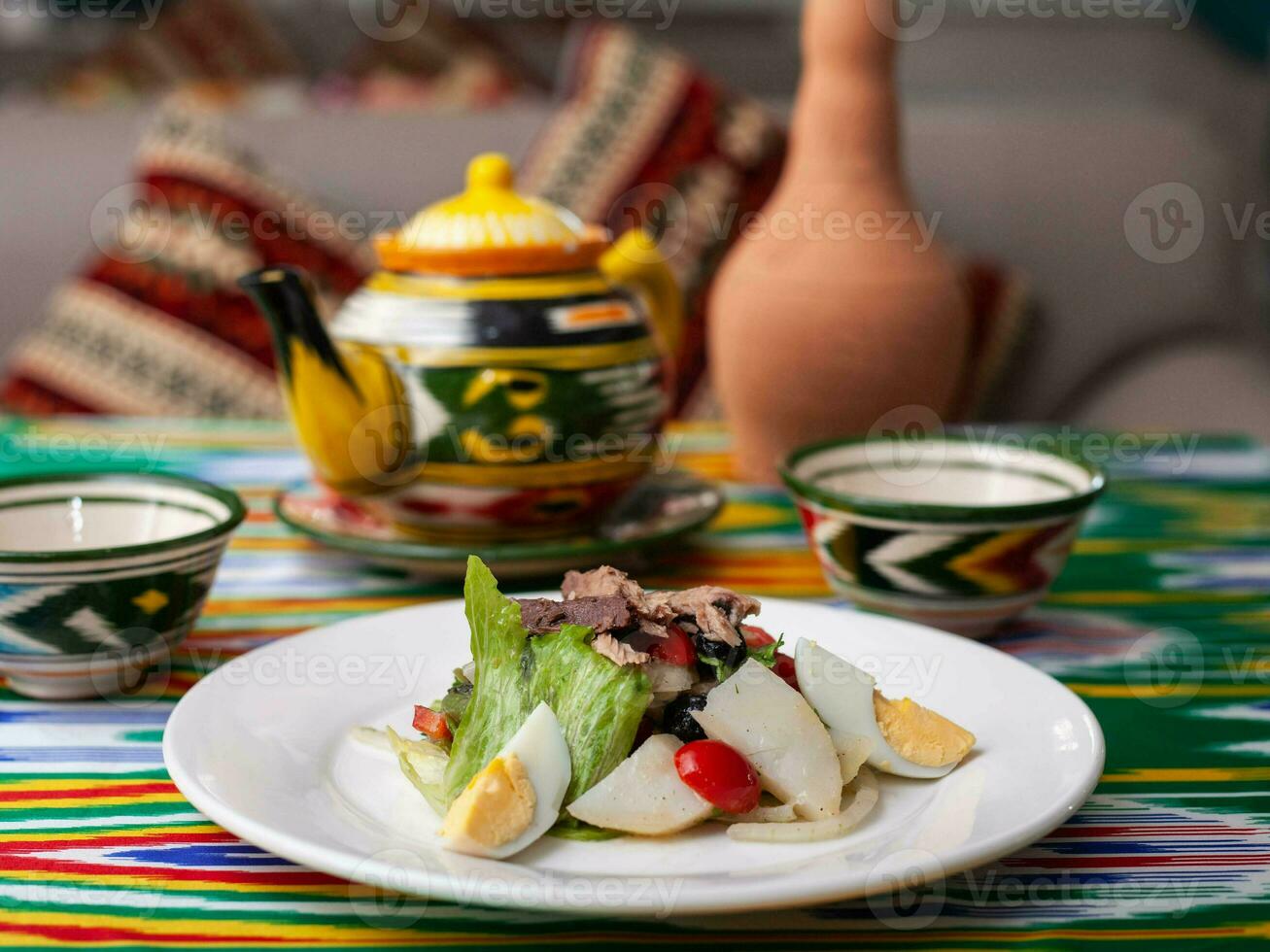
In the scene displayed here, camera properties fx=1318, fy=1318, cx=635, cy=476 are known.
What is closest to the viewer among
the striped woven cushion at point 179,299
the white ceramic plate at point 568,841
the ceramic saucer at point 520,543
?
the white ceramic plate at point 568,841

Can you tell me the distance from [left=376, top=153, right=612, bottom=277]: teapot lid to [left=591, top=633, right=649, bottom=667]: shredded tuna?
52cm

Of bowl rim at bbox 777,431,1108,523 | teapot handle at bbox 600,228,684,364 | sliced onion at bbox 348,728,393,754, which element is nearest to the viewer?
sliced onion at bbox 348,728,393,754

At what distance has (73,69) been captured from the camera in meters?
3.04

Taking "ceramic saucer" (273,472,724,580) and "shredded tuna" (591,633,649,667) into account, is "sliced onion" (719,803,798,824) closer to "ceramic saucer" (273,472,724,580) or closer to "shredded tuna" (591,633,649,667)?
"shredded tuna" (591,633,649,667)

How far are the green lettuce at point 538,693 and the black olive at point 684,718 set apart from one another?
0.08 ft

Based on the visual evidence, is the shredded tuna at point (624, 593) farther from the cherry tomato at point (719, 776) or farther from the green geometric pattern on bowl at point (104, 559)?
the green geometric pattern on bowl at point (104, 559)

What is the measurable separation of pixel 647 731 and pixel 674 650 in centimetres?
5

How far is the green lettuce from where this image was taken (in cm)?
67

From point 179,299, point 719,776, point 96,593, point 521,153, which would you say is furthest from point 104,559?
point 521,153

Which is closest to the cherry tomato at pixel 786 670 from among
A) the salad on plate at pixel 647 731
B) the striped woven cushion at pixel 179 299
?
the salad on plate at pixel 647 731

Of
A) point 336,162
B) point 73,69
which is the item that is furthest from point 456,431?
point 73,69

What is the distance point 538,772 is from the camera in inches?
25.5

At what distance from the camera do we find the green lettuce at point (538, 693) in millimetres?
673

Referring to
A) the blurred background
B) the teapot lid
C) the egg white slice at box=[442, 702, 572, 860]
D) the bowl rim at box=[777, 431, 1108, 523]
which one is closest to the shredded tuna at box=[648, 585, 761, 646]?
the egg white slice at box=[442, 702, 572, 860]
